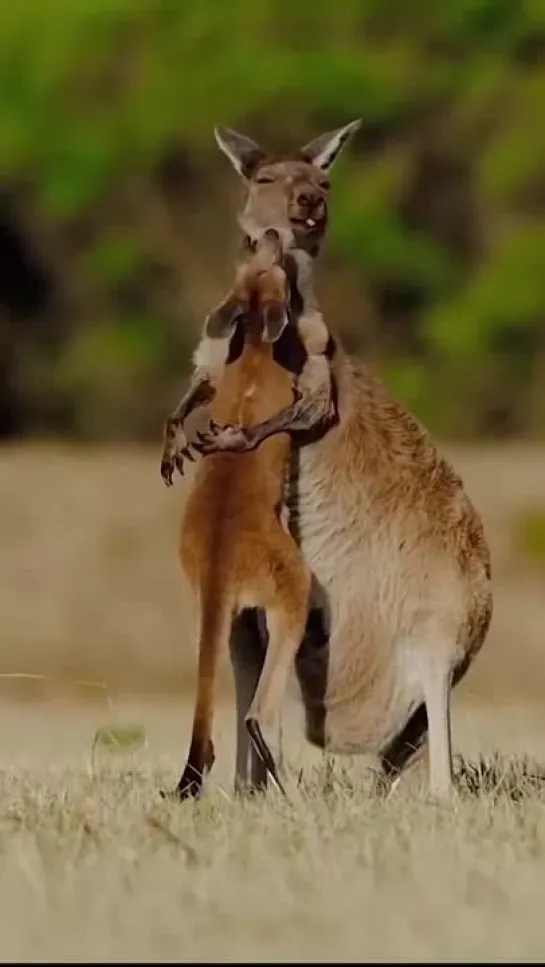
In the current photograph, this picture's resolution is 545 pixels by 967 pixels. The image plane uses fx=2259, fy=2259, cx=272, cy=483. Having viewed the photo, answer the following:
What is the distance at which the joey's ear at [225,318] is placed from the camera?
13.0 feet

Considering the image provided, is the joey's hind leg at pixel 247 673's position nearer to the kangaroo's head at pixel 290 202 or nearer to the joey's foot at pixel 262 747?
the joey's foot at pixel 262 747

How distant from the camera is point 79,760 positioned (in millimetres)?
5195

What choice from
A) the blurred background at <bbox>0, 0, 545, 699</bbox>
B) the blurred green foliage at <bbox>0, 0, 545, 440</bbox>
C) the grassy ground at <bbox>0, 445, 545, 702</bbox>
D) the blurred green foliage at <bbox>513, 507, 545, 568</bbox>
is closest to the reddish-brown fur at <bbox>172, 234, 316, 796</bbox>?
the grassy ground at <bbox>0, 445, 545, 702</bbox>

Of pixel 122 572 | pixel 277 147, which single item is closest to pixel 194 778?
pixel 122 572

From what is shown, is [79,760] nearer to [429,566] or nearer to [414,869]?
[429,566]

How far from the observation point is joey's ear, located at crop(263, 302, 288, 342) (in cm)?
389

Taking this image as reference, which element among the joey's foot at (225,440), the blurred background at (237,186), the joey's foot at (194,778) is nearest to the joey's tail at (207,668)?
the joey's foot at (194,778)

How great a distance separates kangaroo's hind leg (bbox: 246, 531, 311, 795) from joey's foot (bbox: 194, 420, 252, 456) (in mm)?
178

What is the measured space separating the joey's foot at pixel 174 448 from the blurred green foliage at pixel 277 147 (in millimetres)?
7455

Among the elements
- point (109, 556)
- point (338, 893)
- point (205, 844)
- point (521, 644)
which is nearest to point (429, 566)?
point (205, 844)

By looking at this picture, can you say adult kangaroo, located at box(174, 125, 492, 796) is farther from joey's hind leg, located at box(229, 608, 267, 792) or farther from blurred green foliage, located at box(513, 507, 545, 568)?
blurred green foliage, located at box(513, 507, 545, 568)

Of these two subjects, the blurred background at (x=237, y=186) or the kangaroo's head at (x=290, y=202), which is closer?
the kangaroo's head at (x=290, y=202)

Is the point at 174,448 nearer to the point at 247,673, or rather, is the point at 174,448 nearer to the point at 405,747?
the point at 247,673

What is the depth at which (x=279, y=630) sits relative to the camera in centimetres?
385
